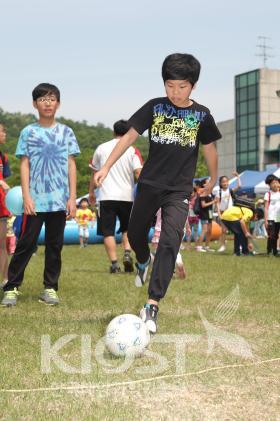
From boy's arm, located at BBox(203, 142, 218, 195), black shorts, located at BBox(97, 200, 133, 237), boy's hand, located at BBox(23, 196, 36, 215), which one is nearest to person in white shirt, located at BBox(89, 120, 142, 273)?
black shorts, located at BBox(97, 200, 133, 237)

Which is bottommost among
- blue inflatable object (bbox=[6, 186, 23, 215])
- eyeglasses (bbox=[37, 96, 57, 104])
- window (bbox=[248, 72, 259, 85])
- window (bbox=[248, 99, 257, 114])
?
blue inflatable object (bbox=[6, 186, 23, 215])

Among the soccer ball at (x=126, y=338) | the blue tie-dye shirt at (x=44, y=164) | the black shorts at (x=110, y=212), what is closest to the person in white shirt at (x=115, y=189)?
the black shorts at (x=110, y=212)

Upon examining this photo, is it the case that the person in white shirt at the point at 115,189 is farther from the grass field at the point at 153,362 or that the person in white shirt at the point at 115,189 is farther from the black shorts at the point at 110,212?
the grass field at the point at 153,362

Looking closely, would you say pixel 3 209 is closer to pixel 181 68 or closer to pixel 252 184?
pixel 181 68

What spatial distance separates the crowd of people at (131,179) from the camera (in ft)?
15.6

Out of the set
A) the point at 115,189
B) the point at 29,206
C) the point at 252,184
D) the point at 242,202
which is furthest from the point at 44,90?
the point at 252,184

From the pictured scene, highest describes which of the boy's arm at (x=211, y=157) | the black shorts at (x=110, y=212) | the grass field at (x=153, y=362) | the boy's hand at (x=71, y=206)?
the boy's arm at (x=211, y=157)

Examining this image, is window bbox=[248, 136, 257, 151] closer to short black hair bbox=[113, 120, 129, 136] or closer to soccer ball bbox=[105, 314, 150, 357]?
short black hair bbox=[113, 120, 129, 136]

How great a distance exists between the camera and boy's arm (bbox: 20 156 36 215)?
5.77 meters

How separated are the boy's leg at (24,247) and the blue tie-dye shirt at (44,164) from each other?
14 cm

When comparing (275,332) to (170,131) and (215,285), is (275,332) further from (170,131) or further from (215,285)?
(215,285)

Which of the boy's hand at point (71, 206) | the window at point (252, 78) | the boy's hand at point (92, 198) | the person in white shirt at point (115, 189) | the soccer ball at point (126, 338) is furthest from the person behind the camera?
the window at point (252, 78)

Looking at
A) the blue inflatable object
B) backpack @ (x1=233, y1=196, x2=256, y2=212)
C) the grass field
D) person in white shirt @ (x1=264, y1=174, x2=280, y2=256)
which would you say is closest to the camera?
the grass field

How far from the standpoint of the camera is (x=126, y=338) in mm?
3760
